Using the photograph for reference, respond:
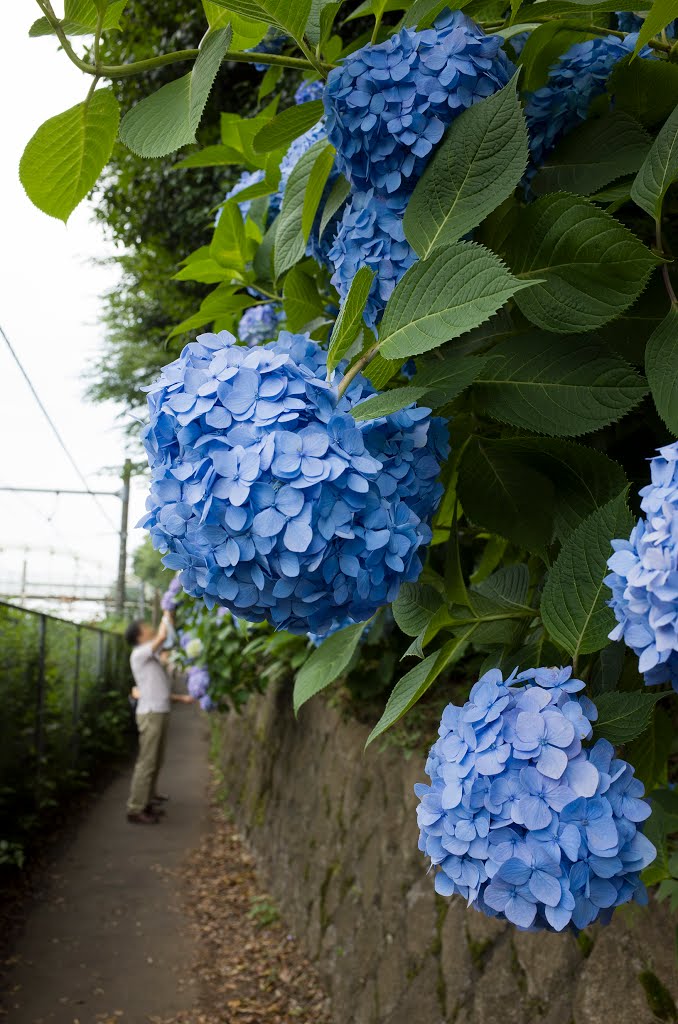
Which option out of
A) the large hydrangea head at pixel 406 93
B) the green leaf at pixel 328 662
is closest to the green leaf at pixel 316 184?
the large hydrangea head at pixel 406 93

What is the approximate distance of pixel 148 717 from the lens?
7820 millimetres

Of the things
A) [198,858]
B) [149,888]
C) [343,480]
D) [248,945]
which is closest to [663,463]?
[343,480]

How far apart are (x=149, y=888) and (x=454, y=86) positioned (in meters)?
5.87

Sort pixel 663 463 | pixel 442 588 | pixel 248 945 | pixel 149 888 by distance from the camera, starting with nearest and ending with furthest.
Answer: pixel 663 463, pixel 442 588, pixel 248 945, pixel 149 888

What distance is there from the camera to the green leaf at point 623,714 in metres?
0.65

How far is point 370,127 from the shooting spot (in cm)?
76

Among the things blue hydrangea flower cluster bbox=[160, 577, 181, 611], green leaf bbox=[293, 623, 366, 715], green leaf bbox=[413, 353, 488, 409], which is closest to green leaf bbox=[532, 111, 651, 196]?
green leaf bbox=[413, 353, 488, 409]

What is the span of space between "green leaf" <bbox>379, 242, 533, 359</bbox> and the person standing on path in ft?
23.6

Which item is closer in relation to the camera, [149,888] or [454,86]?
[454,86]

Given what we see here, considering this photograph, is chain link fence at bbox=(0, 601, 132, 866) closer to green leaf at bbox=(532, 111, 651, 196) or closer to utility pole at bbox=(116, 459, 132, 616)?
green leaf at bbox=(532, 111, 651, 196)

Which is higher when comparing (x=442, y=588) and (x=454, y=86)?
(x=454, y=86)

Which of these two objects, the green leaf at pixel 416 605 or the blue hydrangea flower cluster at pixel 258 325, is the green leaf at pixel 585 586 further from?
the blue hydrangea flower cluster at pixel 258 325

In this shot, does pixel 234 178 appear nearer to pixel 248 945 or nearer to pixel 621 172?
pixel 248 945

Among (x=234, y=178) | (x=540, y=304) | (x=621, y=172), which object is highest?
(x=234, y=178)
